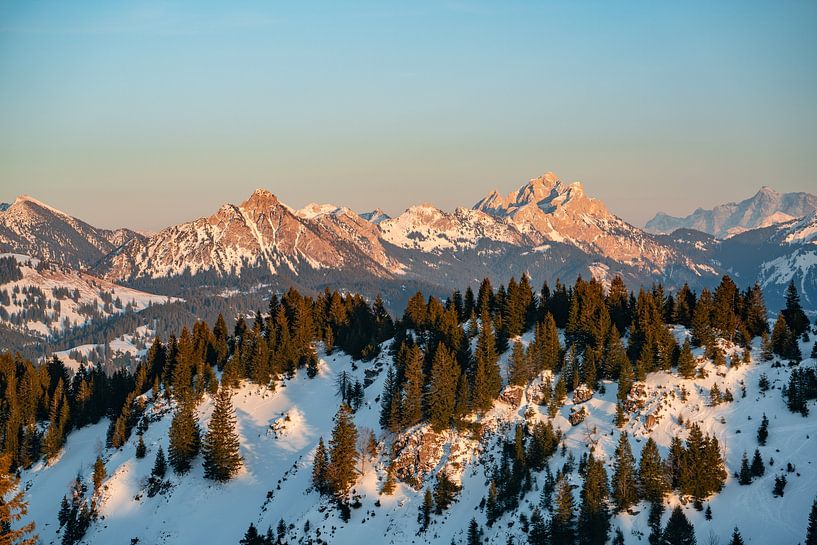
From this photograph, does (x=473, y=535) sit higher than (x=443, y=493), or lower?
lower

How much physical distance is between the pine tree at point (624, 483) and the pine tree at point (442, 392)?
25969 millimetres

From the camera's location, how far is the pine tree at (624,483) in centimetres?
8881

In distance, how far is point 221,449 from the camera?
113875 millimetres

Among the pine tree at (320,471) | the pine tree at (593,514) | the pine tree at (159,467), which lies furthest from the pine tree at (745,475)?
the pine tree at (159,467)

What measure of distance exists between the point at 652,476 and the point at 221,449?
62.1 m

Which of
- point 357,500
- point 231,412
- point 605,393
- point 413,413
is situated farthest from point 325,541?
point 605,393

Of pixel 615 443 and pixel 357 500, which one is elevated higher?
pixel 615 443

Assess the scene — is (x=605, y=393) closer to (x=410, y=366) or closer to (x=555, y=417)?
(x=555, y=417)

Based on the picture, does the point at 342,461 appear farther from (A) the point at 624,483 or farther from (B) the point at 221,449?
(A) the point at 624,483

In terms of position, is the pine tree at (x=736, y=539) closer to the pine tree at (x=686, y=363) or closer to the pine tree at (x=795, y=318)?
the pine tree at (x=686, y=363)

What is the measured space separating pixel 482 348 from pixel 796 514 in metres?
48.9

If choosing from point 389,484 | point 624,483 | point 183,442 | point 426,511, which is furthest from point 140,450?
point 624,483

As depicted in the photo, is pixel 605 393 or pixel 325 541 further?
pixel 605 393

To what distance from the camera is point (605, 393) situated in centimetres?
11275
